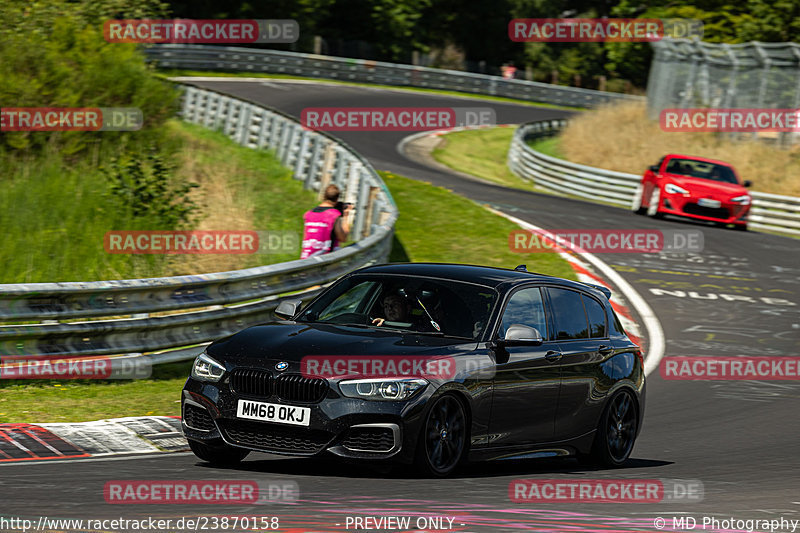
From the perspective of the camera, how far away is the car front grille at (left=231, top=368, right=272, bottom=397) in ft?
24.0

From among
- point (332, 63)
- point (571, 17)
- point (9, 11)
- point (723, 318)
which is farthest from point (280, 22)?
point (723, 318)

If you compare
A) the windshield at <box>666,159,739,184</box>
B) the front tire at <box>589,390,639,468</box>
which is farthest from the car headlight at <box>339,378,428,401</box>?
the windshield at <box>666,159,739,184</box>

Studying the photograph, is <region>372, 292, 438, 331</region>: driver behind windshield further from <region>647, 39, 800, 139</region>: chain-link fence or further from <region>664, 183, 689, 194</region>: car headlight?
<region>647, 39, 800, 139</region>: chain-link fence

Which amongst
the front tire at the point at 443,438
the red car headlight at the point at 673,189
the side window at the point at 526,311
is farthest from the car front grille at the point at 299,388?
the red car headlight at the point at 673,189

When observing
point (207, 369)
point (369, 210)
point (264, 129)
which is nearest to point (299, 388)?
point (207, 369)

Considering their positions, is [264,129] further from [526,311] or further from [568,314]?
[526,311]

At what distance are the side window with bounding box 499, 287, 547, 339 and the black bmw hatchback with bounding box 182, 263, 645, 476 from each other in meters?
0.01

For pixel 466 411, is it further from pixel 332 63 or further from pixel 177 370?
pixel 332 63

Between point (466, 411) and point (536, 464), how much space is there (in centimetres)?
178

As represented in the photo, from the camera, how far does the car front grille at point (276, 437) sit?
7.18 metres

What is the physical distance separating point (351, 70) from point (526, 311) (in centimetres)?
4647

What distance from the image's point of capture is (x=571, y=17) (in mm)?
80750

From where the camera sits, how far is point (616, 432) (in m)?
9.34

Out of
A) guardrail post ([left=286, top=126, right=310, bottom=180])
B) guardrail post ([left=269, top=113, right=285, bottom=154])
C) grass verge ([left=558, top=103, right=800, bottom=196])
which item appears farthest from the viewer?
grass verge ([left=558, top=103, right=800, bottom=196])
